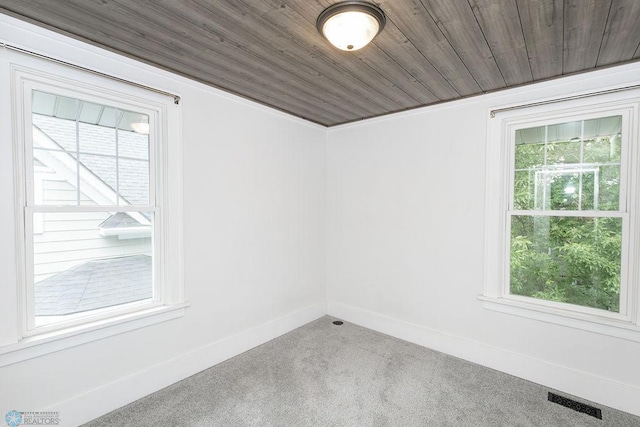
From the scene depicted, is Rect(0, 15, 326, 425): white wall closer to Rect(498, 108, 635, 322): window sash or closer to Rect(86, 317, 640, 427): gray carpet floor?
Rect(86, 317, 640, 427): gray carpet floor

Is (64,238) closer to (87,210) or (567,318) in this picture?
(87,210)

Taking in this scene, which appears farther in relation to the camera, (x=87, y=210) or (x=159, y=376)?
(x=159, y=376)

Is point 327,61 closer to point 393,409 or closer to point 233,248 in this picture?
point 233,248

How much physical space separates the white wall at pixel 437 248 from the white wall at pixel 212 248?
0.41 meters

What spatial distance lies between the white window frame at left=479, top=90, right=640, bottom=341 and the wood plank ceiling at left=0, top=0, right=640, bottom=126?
0.96 ft

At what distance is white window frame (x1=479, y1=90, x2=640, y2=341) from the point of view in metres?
2.15

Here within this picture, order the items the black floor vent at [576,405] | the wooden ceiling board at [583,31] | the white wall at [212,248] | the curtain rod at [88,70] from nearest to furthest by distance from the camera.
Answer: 1. the wooden ceiling board at [583,31]
2. the curtain rod at [88,70]
3. the white wall at [212,248]
4. the black floor vent at [576,405]

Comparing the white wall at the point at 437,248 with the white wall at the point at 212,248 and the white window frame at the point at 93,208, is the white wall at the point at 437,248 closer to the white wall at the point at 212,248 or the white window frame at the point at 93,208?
the white wall at the point at 212,248

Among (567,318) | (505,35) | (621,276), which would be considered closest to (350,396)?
(567,318)

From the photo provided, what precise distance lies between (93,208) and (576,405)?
376 centimetres

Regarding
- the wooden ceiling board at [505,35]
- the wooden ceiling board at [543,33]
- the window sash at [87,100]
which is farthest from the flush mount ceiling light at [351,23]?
the window sash at [87,100]

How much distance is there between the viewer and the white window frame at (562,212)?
2.15 metres

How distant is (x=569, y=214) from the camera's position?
241cm

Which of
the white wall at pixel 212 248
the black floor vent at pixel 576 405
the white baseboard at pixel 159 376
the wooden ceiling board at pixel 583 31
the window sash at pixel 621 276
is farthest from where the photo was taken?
the window sash at pixel 621 276
